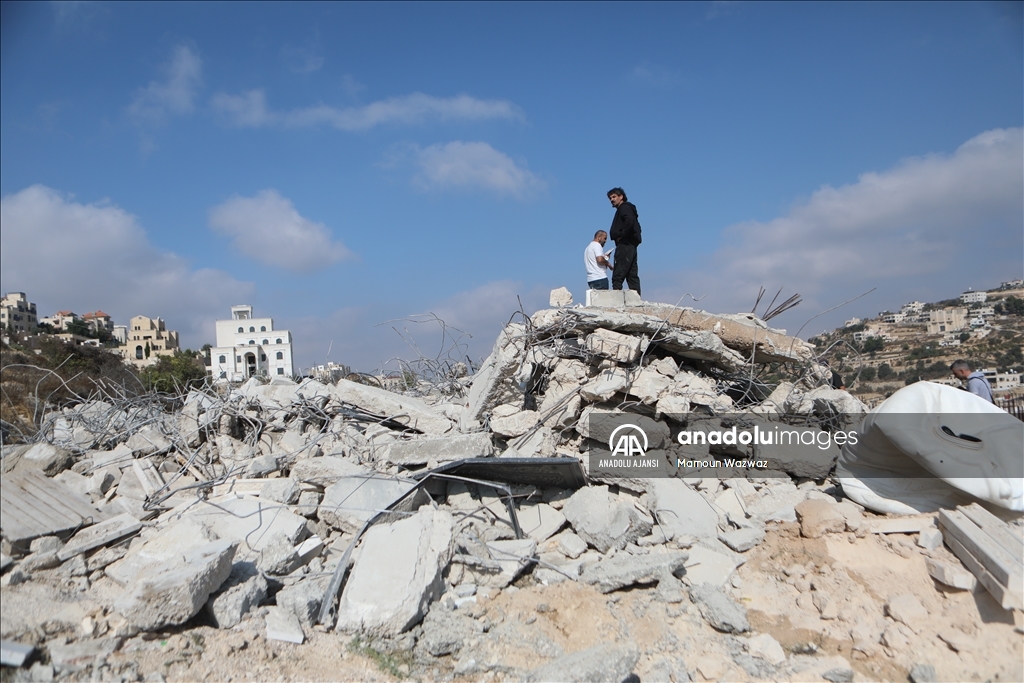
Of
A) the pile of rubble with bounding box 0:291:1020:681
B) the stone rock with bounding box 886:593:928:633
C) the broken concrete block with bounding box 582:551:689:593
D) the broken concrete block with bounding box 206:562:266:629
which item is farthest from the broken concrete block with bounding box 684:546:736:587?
the broken concrete block with bounding box 206:562:266:629

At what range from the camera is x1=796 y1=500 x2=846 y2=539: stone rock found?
4.86 metres

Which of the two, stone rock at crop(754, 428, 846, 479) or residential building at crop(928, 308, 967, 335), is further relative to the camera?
residential building at crop(928, 308, 967, 335)

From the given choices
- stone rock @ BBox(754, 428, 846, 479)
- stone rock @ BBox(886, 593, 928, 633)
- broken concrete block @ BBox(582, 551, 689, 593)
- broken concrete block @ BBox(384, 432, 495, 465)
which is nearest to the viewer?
stone rock @ BBox(886, 593, 928, 633)

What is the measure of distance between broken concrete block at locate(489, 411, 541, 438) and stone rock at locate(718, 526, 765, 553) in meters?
1.98

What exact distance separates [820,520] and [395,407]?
3974 millimetres

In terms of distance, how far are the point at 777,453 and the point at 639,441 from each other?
1319mm

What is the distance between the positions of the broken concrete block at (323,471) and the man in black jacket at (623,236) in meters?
4.15

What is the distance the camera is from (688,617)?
4.23 meters

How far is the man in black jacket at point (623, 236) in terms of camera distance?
7.56 meters

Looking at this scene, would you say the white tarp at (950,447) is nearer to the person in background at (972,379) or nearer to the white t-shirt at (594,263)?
the person in background at (972,379)

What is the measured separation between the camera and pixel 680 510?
17.5 ft

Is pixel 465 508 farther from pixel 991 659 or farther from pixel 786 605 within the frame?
pixel 991 659

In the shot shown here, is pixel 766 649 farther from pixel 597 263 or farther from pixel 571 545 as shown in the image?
pixel 597 263

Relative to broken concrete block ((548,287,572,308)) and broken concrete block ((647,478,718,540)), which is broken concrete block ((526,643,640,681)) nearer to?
broken concrete block ((647,478,718,540))
